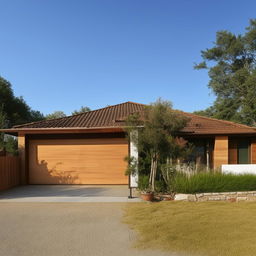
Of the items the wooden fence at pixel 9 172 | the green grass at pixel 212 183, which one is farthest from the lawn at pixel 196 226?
the wooden fence at pixel 9 172

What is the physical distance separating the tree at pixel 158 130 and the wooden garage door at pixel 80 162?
A: 3.19 meters

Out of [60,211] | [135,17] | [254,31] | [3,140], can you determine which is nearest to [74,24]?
[135,17]

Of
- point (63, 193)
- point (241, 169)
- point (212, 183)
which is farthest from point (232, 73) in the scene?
A: point (63, 193)

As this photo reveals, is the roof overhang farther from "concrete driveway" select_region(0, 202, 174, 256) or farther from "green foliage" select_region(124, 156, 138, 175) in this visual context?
"concrete driveway" select_region(0, 202, 174, 256)

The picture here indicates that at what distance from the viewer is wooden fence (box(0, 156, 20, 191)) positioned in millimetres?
9445

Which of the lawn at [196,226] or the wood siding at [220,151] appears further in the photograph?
the wood siding at [220,151]

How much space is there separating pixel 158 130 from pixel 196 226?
3.44 meters

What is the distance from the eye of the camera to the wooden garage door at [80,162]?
10.9m

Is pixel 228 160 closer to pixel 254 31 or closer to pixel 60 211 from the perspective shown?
pixel 60 211

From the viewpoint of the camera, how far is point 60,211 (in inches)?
250

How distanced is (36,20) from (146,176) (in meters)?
9.67

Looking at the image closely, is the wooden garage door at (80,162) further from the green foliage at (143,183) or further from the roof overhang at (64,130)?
the green foliage at (143,183)

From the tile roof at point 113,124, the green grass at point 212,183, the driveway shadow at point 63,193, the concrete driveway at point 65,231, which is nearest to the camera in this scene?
the concrete driveway at point 65,231

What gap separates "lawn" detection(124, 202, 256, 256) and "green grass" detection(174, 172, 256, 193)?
582 millimetres
